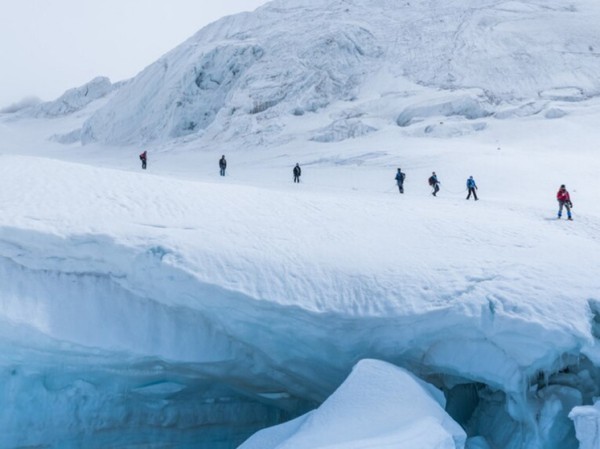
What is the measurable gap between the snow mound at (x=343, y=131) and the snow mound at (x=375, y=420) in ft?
79.9

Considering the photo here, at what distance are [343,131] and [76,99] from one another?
48532mm

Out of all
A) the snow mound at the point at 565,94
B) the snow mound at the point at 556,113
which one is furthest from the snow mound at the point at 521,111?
the snow mound at the point at 565,94

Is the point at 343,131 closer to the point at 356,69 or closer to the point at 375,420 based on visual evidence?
the point at 356,69

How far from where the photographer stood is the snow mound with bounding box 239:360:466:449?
5.54 meters

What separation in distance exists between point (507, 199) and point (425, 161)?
295 inches

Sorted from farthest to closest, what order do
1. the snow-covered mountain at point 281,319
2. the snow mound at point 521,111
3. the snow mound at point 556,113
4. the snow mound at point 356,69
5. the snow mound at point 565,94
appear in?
the snow mound at point 356,69 → the snow mound at point 565,94 → the snow mound at point 521,111 → the snow mound at point 556,113 → the snow-covered mountain at point 281,319

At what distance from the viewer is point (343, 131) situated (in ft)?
101

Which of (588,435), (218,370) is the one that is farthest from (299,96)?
(588,435)

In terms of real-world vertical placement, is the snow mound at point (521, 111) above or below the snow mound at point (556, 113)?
above

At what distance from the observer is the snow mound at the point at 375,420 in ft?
18.2

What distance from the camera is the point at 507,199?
1605 centimetres

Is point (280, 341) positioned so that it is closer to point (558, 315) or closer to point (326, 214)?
point (326, 214)

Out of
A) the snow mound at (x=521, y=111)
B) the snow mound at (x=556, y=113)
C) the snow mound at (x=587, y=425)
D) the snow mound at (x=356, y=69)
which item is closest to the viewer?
the snow mound at (x=587, y=425)

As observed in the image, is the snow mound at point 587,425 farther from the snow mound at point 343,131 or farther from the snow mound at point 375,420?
the snow mound at point 343,131
